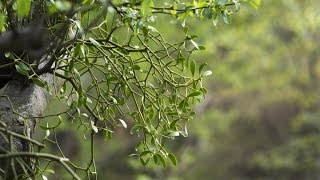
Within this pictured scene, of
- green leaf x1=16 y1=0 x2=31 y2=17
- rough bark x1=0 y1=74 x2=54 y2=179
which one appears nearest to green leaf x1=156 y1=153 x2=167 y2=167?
rough bark x1=0 y1=74 x2=54 y2=179

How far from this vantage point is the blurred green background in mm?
6371

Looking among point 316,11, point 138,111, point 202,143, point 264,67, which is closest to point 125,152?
point 202,143

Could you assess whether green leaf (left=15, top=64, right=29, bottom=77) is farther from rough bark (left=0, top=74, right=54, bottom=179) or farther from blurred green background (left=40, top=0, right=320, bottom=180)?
blurred green background (left=40, top=0, right=320, bottom=180)

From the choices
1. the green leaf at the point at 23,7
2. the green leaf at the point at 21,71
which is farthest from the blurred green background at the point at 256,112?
the green leaf at the point at 23,7

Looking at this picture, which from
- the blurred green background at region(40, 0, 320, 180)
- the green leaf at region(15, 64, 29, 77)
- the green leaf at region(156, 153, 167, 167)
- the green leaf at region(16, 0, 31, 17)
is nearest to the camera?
the green leaf at region(16, 0, 31, 17)

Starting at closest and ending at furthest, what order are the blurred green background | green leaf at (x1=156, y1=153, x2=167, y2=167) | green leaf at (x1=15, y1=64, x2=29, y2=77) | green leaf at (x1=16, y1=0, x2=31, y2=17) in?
1. green leaf at (x1=16, y1=0, x2=31, y2=17)
2. green leaf at (x1=15, y1=64, x2=29, y2=77)
3. green leaf at (x1=156, y1=153, x2=167, y2=167)
4. the blurred green background

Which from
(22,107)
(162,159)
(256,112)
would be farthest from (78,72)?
(256,112)

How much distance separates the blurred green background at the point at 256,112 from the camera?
6.37m

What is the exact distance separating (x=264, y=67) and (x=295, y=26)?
1429mm

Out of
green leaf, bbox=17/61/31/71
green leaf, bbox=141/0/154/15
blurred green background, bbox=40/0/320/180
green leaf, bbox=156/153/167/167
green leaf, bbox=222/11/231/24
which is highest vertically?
blurred green background, bbox=40/0/320/180

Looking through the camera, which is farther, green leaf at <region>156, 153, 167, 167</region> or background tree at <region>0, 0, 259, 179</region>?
green leaf at <region>156, 153, 167, 167</region>

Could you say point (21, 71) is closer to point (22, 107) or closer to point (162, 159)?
point (22, 107)

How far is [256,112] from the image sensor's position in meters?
8.06

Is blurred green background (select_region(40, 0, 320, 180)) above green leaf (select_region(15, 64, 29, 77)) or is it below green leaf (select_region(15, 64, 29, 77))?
above
